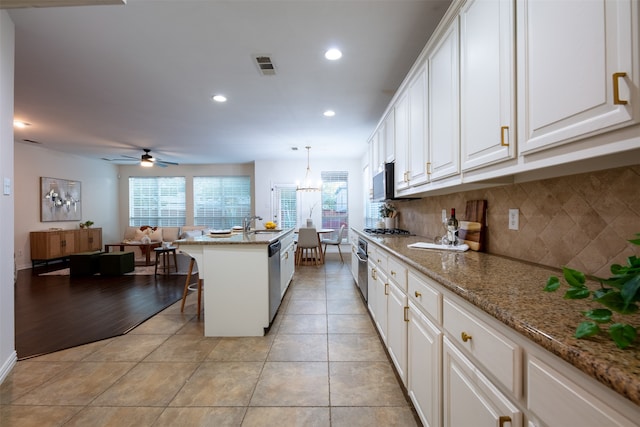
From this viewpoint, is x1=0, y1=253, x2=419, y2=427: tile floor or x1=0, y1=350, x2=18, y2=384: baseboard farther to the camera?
x1=0, y1=350, x2=18, y2=384: baseboard

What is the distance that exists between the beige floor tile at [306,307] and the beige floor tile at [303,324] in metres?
0.13

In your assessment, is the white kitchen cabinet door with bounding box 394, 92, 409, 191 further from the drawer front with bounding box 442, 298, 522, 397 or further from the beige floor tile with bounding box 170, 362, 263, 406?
the beige floor tile with bounding box 170, 362, 263, 406

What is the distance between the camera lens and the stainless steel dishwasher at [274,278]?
9.39 feet

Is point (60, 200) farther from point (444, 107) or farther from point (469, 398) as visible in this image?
point (469, 398)

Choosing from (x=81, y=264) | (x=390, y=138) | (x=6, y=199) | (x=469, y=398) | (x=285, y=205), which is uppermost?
(x=390, y=138)

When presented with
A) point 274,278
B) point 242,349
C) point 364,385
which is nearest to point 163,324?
point 242,349

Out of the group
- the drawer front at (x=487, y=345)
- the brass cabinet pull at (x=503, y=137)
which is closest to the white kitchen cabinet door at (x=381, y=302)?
the drawer front at (x=487, y=345)

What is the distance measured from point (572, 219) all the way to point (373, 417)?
143 centimetres

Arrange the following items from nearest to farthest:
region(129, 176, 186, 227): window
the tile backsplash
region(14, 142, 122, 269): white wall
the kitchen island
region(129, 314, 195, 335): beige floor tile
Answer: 1. the tile backsplash
2. the kitchen island
3. region(129, 314, 195, 335): beige floor tile
4. region(14, 142, 122, 269): white wall
5. region(129, 176, 186, 227): window

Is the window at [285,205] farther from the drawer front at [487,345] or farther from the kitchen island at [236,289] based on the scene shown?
the drawer front at [487,345]

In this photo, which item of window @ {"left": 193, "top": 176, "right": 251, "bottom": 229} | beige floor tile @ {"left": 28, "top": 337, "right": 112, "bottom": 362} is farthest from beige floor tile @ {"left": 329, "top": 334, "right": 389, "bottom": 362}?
window @ {"left": 193, "top": 176, "right": 251, "bottom": 229}

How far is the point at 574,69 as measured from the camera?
901 millimetres

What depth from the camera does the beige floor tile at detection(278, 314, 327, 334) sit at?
285 cm

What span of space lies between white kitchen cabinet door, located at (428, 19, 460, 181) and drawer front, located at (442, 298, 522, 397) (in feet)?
2.97
